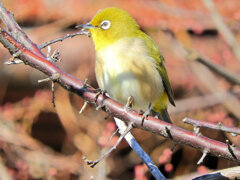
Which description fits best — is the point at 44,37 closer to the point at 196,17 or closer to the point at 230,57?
the point at 196,17

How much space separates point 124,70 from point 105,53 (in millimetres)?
288

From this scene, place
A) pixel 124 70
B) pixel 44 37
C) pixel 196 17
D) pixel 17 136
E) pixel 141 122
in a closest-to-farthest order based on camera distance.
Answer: pixel 141 122 → pixel 124 70 → pixel 17 136 → pixel 44 37 → pixel 196 17

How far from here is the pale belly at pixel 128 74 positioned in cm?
300

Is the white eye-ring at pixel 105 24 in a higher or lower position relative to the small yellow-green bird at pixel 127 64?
higher

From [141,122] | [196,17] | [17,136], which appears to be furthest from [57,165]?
[196,17]

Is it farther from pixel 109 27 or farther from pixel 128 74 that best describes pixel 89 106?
pixel 128 74

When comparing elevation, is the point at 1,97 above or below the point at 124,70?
below

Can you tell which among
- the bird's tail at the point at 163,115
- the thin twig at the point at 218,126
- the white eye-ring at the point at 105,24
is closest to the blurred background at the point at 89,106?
the bird's tail at the point at 163,115

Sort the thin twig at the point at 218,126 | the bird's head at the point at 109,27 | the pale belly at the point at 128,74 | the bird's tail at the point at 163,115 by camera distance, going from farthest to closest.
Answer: the bird's tail at the point at 163,115
the bird's head at the point at 109,27
the pale belly at the point at 128,74
the thin twig at the point at 218,126

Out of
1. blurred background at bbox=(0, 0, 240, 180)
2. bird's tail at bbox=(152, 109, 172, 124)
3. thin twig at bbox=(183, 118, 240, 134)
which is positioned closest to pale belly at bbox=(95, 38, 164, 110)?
bird's tail at bbox=(152, 109, 172, 124)

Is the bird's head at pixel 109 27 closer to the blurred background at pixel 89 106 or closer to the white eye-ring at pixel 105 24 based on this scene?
the white eye-ring at pixel 105 24

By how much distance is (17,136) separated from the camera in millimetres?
4398

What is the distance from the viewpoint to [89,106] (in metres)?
5.06

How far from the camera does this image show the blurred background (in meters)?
4.39
